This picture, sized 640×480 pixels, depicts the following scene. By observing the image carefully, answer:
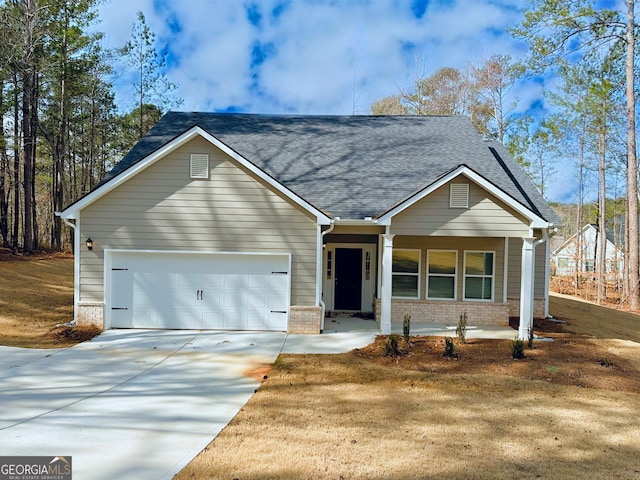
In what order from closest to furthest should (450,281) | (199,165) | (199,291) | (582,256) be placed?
1. (199,165)
2. (199,291)
3. (450,281)
4. (582,256)

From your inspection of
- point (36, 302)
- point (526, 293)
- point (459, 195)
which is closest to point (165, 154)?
point (36, 302)

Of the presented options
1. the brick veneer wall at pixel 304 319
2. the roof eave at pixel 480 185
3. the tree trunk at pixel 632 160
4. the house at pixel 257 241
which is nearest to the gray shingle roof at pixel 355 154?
the house at pixel 257 241

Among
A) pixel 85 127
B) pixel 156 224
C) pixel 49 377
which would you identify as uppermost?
pixel 85 127

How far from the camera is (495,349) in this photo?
A: 9.03 m

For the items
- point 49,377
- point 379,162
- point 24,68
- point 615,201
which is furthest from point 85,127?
point 615,201

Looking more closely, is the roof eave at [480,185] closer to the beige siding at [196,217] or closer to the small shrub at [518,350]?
the beige siding at [196,217]

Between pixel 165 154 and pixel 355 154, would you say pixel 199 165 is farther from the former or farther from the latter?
pixel 355 154

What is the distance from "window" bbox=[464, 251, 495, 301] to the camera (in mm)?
11773

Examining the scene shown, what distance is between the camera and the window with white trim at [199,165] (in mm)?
10219

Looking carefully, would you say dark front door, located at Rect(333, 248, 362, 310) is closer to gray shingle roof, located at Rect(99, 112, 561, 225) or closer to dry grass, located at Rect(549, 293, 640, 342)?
gray shingle roof, located at Rect(99, 112, 561, 225)

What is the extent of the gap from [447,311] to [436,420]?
6681 millimetres

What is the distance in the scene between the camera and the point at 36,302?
41.9 ft

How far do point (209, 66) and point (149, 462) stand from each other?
23.1 metres

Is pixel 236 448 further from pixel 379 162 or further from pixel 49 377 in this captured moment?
pixel 379 162
